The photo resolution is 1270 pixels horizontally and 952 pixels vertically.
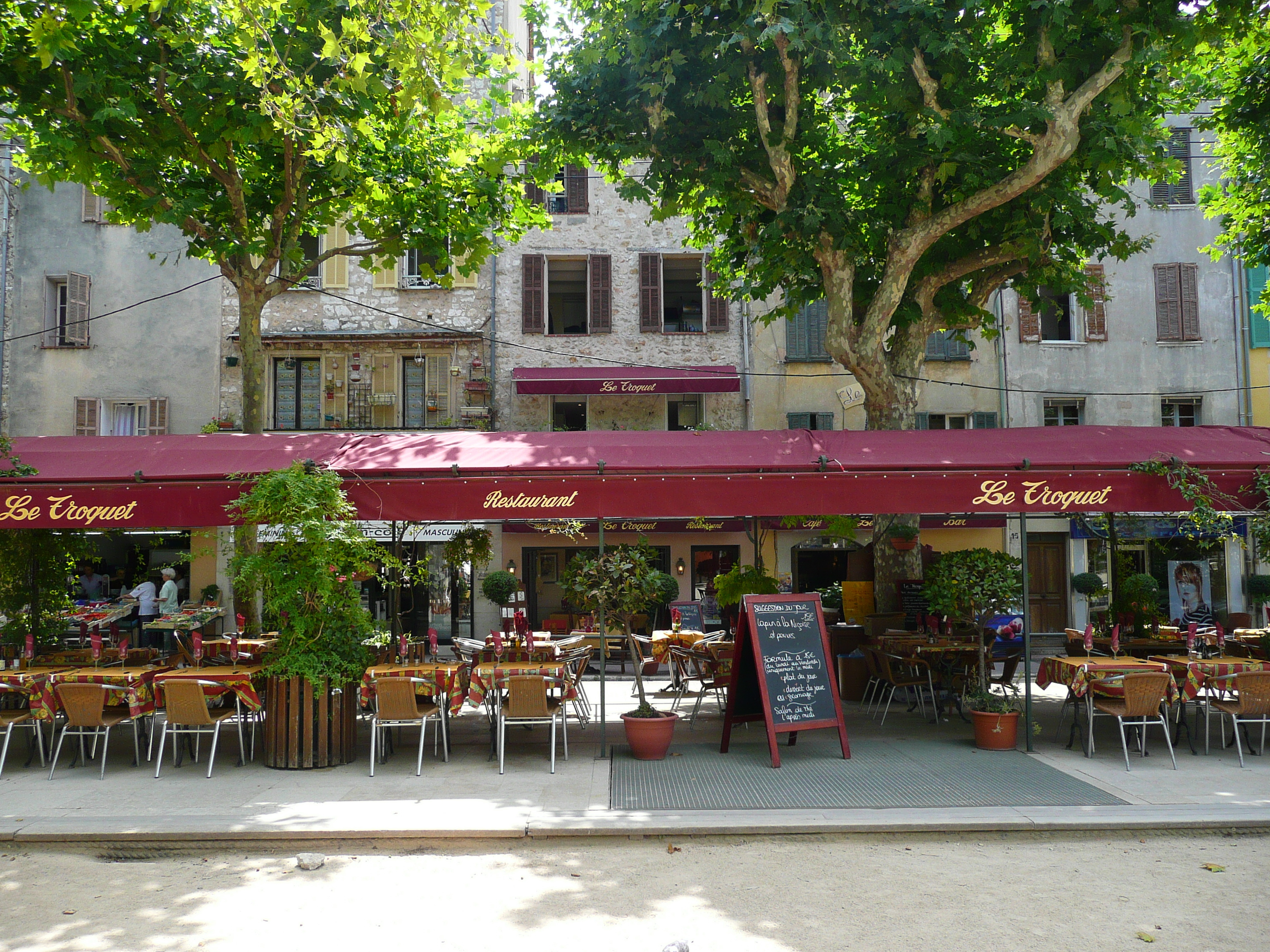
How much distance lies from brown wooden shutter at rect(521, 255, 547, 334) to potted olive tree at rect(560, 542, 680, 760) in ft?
39.9

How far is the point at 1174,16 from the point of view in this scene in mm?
9617

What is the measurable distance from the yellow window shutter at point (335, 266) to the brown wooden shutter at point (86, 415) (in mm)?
5404

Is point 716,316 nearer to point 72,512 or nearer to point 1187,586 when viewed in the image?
point 1187,586

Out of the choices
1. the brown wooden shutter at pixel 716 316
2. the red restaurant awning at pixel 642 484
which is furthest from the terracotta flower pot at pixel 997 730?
the brown wooden shutter at pixel 716 316

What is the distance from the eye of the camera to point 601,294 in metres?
20.3

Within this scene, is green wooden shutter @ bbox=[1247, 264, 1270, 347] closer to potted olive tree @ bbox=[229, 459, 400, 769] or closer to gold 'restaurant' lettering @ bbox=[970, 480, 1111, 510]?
gold 'restaurant' lettering @ bbox=[970, 480, 1111, 510]

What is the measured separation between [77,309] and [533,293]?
9520 millimetres

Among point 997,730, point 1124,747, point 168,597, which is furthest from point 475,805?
point 168,597

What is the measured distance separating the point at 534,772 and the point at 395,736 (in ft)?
8.38

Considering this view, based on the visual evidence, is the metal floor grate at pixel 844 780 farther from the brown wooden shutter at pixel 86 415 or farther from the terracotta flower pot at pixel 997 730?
the brown wooden shutter at pixel 86 415

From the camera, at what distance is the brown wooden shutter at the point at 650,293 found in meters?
20.2

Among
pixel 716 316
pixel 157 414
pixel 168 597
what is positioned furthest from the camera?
pixel 716 316

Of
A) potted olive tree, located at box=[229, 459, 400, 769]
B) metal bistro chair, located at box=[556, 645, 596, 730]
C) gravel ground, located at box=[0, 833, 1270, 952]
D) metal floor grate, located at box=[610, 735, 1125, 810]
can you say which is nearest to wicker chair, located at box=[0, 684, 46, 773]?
potted olive tree, located at box=[229, 459, 400, 769]

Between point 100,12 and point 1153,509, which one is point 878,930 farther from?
point 100,12
